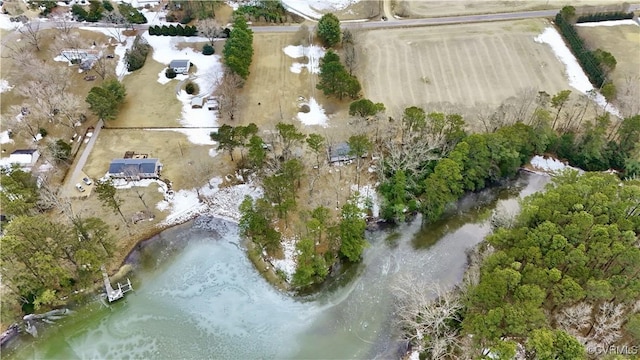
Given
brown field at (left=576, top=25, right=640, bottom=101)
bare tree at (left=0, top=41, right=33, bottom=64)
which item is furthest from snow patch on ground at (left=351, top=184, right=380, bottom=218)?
bare tree at (left=0, top=41, right=33, bottom=64)

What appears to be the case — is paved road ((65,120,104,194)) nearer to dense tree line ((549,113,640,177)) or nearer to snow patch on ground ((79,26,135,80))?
snow patch on ground ((79,26,135,80))

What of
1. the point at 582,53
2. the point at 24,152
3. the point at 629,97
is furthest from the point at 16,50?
the point at 629,97

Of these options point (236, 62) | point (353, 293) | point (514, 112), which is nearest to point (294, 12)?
point (236, 62)

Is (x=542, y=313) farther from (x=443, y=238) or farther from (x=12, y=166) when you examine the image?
(x=12, y=166)

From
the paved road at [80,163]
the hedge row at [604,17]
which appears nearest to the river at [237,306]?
the paved road at [80,163]

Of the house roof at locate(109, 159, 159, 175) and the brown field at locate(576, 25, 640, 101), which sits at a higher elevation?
the brown field at locate(576, 25, 640, 101)

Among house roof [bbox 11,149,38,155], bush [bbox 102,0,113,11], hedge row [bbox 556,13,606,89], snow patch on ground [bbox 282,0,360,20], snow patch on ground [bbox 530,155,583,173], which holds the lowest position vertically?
house roof [bbox 11,149,38,155]

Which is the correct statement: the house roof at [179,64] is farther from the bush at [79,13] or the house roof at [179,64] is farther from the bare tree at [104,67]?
the bush at [79,13]
